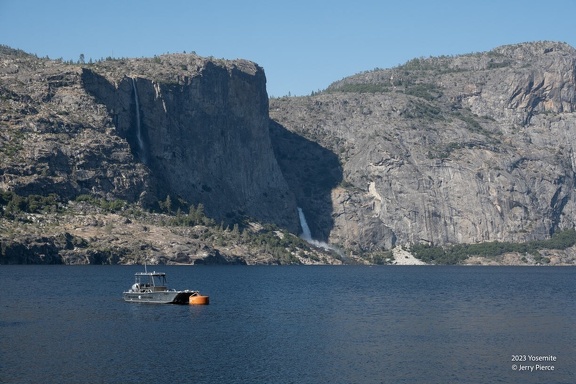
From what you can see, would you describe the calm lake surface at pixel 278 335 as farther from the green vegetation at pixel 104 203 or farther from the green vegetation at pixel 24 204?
the green vegetation at pixel 104 203

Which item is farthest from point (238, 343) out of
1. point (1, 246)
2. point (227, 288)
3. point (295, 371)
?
point (1, 246)

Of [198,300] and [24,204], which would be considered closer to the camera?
[198,300]

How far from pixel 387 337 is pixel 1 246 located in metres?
97.8

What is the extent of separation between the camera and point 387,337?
84250mm

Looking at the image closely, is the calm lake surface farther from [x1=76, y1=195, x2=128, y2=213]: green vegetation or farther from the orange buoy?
[x1=76, y1=195, x2=128, y2=213]: green vegetation

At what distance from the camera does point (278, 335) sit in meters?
84.2

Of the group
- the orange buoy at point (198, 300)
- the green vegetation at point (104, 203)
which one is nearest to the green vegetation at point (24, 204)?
the green vegetation at point (104, 203)

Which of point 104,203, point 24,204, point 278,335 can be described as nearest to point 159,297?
point 278,335

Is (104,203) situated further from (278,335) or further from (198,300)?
(278,335)

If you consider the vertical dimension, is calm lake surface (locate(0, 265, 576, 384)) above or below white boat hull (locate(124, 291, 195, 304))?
below

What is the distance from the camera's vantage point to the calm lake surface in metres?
66.4

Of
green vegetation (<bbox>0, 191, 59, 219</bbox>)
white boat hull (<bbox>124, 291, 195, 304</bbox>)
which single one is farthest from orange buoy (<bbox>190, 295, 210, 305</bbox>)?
green vegetation (<bbox>0, 191, 59, 219</bbox>)

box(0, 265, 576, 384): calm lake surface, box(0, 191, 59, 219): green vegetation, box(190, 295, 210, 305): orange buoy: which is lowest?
box(0, 265, 576, 384): calm lake surface

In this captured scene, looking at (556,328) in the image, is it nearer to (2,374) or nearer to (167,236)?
(2,374)
